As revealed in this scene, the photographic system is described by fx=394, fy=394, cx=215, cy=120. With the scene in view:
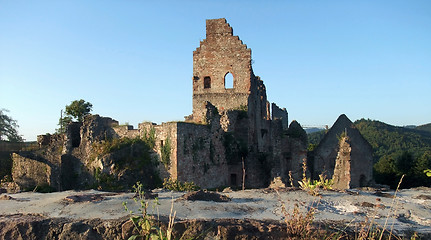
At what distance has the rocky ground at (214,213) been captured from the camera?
4723 millimetres

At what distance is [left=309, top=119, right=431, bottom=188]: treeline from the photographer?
28.8 metres

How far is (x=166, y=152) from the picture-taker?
52.5 feet

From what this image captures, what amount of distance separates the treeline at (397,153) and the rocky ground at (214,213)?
77.3 ft

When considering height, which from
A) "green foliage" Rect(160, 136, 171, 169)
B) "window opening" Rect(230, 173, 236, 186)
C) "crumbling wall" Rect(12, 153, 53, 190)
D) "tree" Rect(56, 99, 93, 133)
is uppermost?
"tree" Rect(56, 99, 93, 133)

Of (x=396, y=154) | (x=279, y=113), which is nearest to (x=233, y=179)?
(x=279, y=113)

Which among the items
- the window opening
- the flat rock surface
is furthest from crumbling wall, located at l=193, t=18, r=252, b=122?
the flat rock surface

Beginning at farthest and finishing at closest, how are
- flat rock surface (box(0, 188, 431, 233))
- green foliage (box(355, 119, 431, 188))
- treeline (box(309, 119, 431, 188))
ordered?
green foliage (box(355, 119, 431, 188)) → treeline (box(309, 119, 431, 188)) → flat rock surface (box(0, 188, 431, 233))

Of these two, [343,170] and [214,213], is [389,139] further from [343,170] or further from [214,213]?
[214,213]

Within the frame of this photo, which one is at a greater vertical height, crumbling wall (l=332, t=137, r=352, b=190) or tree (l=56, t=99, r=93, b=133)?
tree (l=56, t=99, r=93, b=133)

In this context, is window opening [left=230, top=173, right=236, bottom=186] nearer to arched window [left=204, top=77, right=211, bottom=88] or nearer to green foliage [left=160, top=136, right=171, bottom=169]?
green foliage [left=160, top=136, right=171, bottom=169]

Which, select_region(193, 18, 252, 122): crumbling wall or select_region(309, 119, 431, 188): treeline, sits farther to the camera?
select_region(309, 119, 431, 188): treeline

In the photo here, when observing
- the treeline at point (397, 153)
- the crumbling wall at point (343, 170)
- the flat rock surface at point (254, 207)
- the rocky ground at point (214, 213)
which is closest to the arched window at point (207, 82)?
the crumbling wall at point (343, 170)

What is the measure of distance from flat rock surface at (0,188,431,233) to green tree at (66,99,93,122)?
1820cm

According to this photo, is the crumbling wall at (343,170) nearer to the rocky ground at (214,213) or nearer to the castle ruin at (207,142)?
the castle ruin at (207,142)
